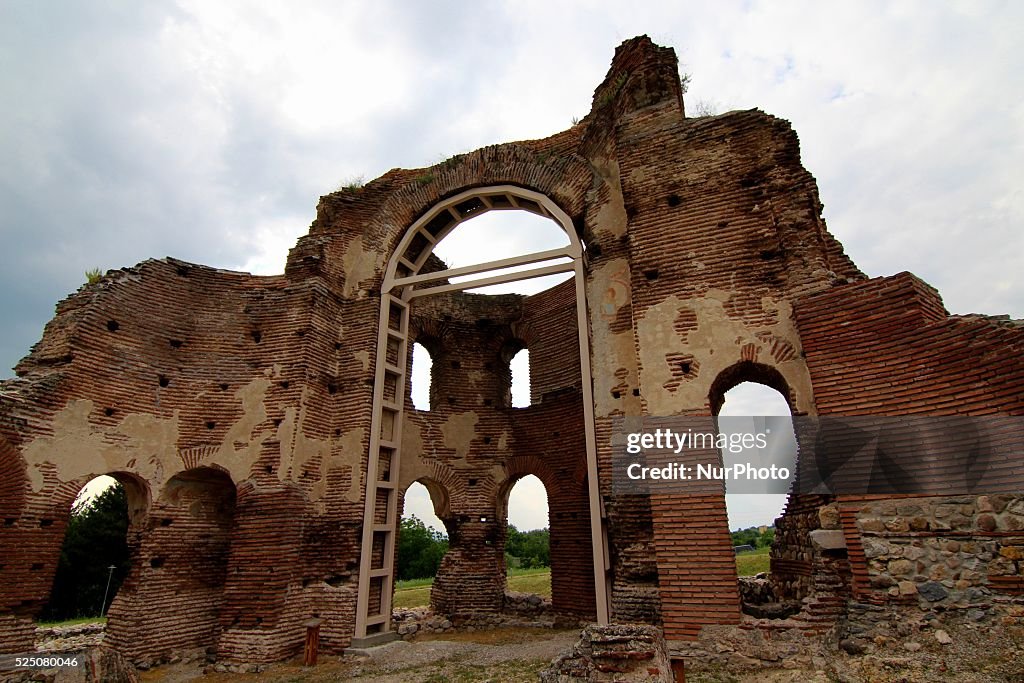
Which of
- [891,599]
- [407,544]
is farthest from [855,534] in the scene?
[407,544]

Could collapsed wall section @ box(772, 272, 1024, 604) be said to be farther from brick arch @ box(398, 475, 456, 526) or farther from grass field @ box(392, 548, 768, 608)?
grass field @ box(392, 548, 768, 608)

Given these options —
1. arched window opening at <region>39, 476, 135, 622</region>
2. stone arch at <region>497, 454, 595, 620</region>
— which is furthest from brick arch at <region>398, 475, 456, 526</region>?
arched window opening at <region>39, 476, 135, 622</region>

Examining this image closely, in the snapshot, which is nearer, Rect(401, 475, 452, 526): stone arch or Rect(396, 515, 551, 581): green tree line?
Rect(401, 475, 452, 526): stone arch

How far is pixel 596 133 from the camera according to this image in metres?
9.59

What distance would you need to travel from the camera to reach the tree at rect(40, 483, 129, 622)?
65.1ft

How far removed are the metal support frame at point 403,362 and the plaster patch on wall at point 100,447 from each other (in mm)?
3144

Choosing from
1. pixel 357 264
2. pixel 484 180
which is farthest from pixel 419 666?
pixel 484 180

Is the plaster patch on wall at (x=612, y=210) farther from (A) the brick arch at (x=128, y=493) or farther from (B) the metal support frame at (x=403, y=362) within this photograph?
(A) the brick arch at (x=128, y=493)

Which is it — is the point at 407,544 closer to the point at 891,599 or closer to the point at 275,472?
the point at 275,472

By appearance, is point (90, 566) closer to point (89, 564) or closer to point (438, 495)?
point (89, 564)

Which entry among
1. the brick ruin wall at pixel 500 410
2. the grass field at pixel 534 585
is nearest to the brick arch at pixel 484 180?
the brick ruin wall at pixel 500 410

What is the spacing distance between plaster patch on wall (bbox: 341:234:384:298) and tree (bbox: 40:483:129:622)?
51.9ft

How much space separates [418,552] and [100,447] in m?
22.6

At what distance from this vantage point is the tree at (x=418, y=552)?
2797 centimetres
